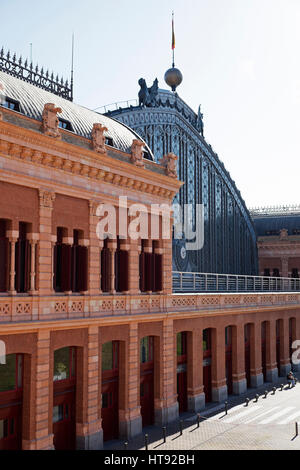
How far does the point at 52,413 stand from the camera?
73.7ft

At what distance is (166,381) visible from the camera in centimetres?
3019

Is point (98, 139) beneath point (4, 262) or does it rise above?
above

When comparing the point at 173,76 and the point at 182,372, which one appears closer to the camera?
the point at 182,372

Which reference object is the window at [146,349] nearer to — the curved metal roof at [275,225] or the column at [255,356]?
the column at [255,356]

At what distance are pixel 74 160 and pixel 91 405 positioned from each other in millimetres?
11919

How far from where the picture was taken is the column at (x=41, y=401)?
21266mm

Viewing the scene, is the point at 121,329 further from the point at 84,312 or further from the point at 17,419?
the point at 17,419

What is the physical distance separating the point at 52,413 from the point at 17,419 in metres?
1.57

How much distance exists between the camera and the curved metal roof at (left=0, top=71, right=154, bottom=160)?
23938mm

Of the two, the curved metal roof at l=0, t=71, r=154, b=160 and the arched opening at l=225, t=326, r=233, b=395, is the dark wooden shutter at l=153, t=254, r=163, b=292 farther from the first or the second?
the arched opening at l=225, t=326, r=233, b=395

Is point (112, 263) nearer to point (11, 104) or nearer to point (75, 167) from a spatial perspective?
point (75, 167)

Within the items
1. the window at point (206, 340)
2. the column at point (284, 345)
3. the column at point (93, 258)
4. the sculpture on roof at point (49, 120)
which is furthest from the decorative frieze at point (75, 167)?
the column at point (284, 345)

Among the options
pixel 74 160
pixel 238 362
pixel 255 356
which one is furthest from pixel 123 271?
pixel 255 356
